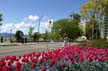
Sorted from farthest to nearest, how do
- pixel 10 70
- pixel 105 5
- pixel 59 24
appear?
pixel 59 24 → pixel 105 5 → pixel 10 70

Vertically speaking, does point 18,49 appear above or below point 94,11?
below

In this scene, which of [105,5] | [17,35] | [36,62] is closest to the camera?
A: [36,62]

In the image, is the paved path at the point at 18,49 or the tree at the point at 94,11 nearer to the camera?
the paved path at the point at 18,49

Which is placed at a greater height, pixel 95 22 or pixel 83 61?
pixel 95 22

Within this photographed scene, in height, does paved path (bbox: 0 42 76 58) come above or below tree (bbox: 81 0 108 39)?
below

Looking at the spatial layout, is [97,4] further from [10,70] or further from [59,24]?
[59,24]

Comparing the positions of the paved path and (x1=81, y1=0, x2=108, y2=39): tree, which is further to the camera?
(x1=81, y1=0, x2=108, y2=39): tree

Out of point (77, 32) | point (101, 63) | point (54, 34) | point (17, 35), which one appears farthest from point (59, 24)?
point (101, 63)

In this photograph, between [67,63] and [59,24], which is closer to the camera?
[67,63]

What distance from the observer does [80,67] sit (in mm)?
8375

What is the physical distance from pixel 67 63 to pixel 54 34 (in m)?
127

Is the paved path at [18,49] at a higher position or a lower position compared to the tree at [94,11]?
lower

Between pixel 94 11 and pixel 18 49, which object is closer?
pixel 18 49

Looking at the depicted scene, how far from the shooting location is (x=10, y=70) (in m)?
7.16
